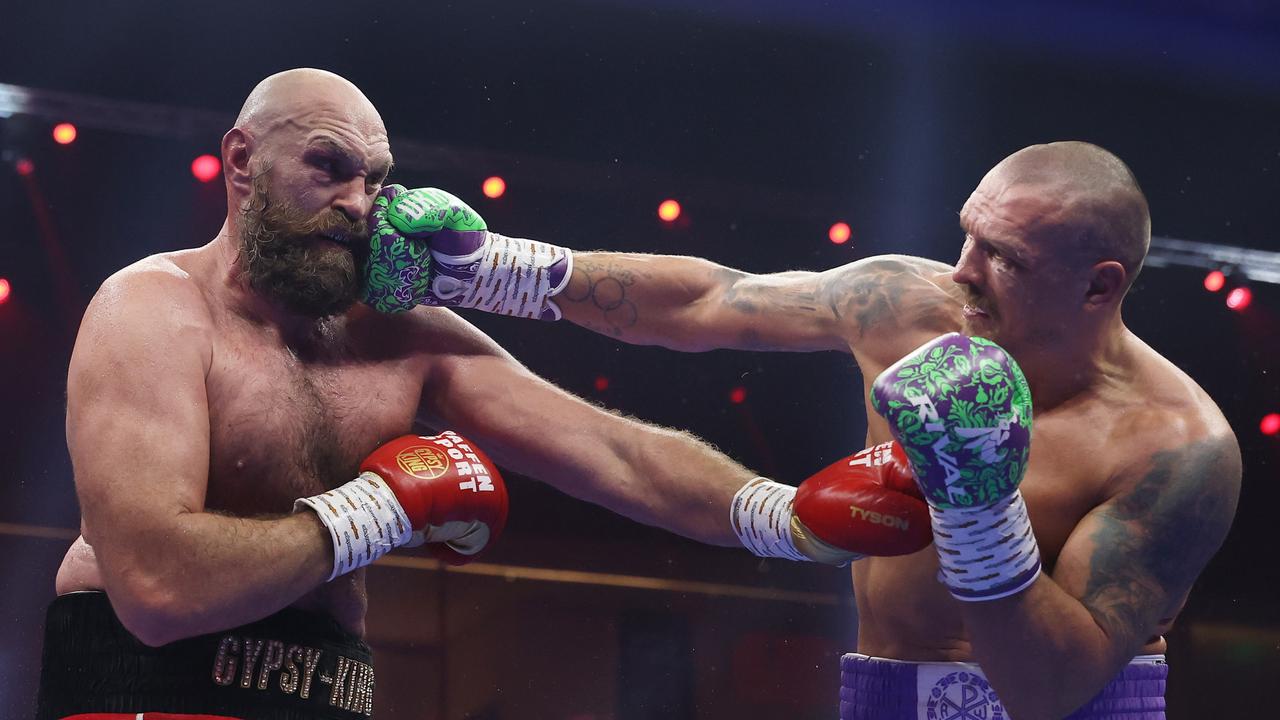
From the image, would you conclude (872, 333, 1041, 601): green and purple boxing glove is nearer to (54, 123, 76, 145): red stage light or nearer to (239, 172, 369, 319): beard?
(239, 172, 369, 319): beard

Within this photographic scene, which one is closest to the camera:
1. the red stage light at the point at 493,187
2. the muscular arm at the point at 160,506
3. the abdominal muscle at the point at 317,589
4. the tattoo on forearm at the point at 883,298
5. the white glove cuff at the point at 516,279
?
the muscular arm at the point at 160,506

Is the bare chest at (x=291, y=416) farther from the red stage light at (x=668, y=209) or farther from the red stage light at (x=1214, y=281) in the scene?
the red stage light at (x=1214, y=281)

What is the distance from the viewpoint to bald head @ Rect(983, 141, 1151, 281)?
7.71 ft

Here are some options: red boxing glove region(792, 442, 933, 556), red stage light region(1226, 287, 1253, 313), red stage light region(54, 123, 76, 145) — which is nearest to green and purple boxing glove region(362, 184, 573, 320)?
red boxing glove region(792, 442, 933, 556)

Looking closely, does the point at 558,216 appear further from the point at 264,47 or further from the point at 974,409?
the point at 974,409

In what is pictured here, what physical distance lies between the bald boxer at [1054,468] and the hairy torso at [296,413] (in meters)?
0.23

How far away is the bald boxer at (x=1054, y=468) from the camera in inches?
84.0

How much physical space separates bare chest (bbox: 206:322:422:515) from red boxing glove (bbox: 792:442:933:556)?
2.64ft

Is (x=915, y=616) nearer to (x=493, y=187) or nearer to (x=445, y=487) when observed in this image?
(x=445, y=487)

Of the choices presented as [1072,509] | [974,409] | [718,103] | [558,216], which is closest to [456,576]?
[558,216]

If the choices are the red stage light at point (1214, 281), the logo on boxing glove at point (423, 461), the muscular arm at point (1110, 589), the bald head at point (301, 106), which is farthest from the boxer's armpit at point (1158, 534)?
the red stage light at point (1214, 281)

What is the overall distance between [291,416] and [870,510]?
3.37 feet

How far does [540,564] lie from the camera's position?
16.6ft

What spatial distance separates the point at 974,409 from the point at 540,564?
340 cm
